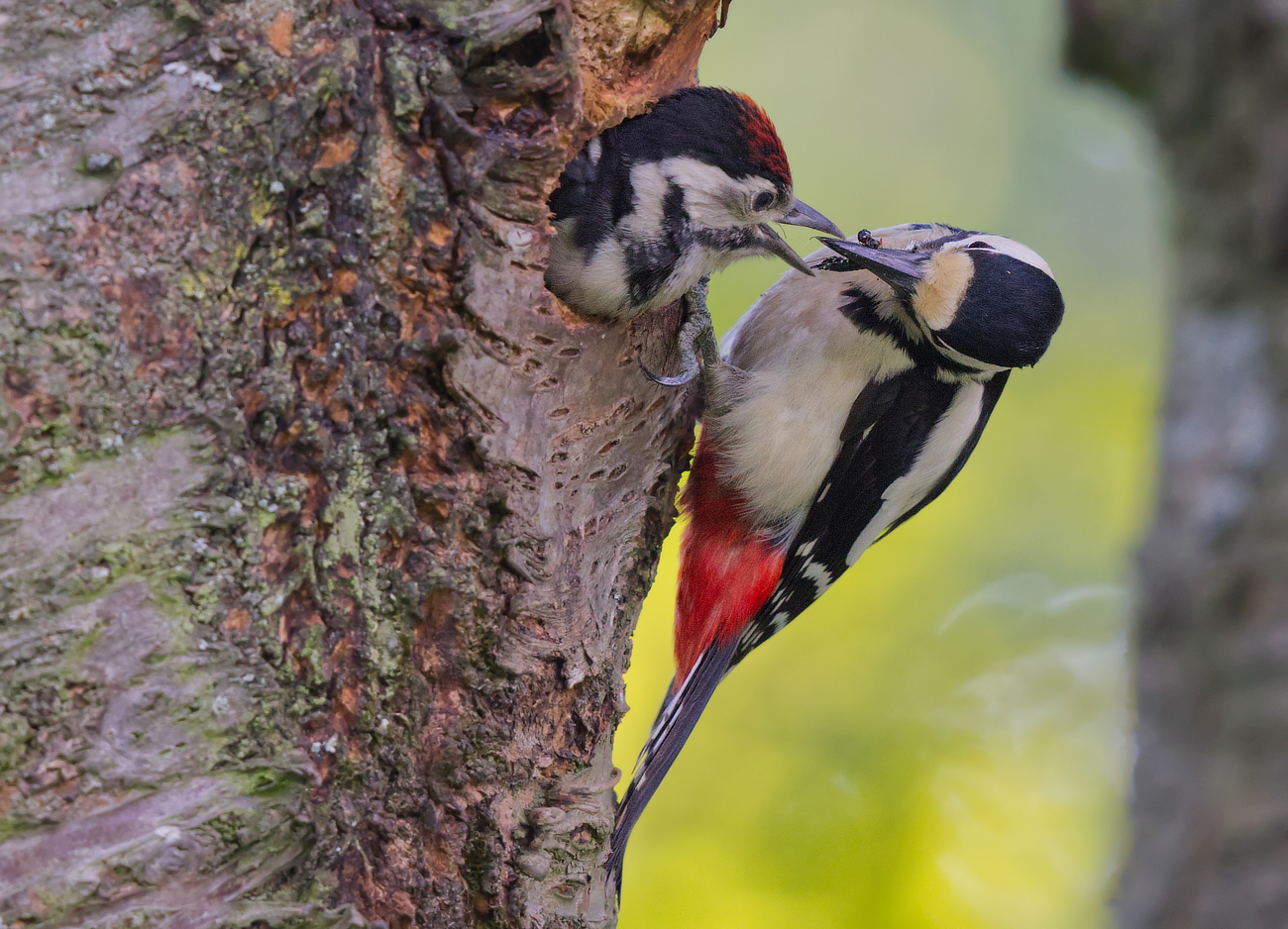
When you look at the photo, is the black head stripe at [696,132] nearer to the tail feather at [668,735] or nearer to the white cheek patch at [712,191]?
the white cheek patch at [712,191]

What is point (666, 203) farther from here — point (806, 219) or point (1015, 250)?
point (1015, 250)

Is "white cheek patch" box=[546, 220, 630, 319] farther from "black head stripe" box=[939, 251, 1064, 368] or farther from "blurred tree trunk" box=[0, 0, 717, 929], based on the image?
"black head stripe" box=[939, 251, 1064, 368]

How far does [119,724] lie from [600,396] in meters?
0.73

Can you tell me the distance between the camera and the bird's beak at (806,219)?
71.4 inches

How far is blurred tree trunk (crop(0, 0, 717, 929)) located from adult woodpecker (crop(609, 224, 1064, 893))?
572 millimetres

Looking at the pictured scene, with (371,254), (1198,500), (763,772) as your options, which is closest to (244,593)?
(371,254)

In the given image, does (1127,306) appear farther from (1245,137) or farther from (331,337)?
(1245,137)

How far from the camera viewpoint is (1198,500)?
1.83 ft

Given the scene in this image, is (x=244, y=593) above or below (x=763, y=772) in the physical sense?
above

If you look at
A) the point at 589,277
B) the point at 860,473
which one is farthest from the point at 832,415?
the point at 589,277

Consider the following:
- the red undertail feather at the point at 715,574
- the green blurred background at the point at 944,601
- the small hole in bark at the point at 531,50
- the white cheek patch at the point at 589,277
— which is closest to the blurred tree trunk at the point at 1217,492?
the small hole in bark at the point at 531,50

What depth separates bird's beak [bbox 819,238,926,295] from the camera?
1862 mm

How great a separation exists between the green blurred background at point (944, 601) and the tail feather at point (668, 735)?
Answer: 30 cm

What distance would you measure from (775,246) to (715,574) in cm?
73
